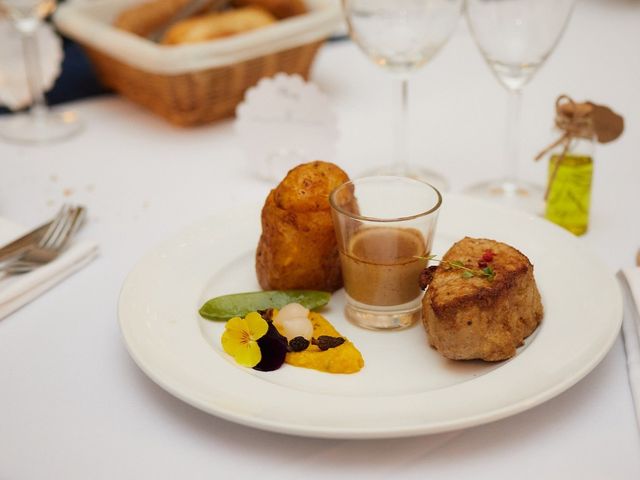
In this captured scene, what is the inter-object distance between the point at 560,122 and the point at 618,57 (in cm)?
102

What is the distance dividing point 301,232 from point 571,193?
0.51m

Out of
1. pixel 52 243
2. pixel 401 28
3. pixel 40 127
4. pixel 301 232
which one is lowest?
pixel 40 127

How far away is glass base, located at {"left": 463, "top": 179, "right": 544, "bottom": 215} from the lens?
154 centimetres

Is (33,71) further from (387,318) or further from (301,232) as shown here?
(387,318)

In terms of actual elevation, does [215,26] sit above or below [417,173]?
above

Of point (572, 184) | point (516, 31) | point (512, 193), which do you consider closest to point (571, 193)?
point (572, 184)

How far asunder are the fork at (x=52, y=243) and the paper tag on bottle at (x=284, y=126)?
1.28 ft

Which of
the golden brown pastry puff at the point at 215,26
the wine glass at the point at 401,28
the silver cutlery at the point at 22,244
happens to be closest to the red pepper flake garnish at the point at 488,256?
the wine glass at the point at 401,28

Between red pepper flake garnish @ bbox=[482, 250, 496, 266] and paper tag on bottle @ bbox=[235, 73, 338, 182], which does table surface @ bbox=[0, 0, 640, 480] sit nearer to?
paper tag on bottle @ bbox=[235, 73, 338, 182]

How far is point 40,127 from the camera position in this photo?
79.7 inches

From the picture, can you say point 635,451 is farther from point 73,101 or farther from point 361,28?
point 73,101

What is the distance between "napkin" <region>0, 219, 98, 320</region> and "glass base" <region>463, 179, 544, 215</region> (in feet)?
2.44

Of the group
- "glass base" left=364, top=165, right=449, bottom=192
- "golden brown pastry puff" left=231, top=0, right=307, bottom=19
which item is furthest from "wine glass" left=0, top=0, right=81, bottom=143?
"glass base" left=364, top=165, right=449, bottom=192

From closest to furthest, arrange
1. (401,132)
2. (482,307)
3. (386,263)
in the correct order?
(482,307) < (386,263) < (401,132)
